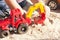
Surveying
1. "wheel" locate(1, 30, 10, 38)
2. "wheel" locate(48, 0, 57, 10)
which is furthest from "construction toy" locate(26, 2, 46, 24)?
"wheel" locate(48, 0, 57, 10)

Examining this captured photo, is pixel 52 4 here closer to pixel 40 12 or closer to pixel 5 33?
pixel 40 12

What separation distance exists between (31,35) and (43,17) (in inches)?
7.8

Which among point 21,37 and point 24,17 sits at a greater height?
point 24,17

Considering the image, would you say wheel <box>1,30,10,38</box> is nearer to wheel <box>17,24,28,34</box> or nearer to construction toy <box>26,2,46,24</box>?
wheel <box>17,24,28,34</box>

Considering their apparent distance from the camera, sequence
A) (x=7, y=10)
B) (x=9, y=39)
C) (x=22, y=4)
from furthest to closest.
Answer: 1. (x=22, y=4)
2. (x=7, y=10)
3. (x=9, y=39)

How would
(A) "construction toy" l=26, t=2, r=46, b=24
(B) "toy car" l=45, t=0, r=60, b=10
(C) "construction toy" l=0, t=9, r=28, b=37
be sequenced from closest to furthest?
(C) "construction toy" l=0, t=9, r=28, b=37
(A) "construction toy" l=26, t=2, r=46, b=24
(B) "toy car" l=45, t=0, r=60, b=10

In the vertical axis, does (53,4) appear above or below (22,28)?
above

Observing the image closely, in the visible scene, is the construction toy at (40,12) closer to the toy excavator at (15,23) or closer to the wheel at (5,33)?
the toy excavator at (15,23)

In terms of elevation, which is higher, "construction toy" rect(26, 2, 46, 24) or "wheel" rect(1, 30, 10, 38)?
"construction toy" rect(26, 2, 46, 24)

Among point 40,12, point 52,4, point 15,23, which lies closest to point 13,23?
point 15,23

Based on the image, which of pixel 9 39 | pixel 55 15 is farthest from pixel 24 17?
pixel 55 15

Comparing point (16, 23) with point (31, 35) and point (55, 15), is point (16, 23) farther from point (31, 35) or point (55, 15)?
point (55, 15)

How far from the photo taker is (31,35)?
135 cm

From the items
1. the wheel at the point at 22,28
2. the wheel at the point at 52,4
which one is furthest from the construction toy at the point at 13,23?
the wheel at the point at 52,4
